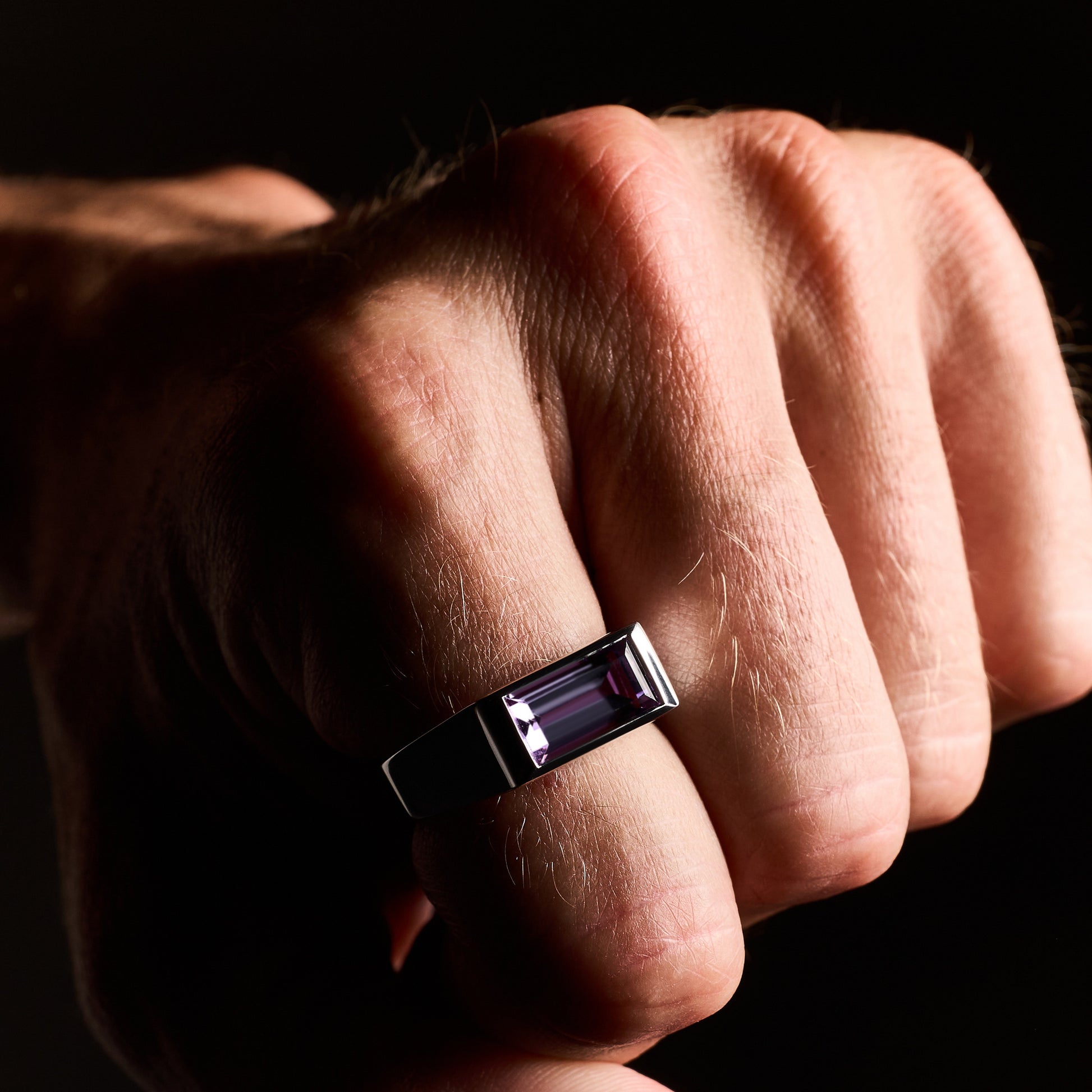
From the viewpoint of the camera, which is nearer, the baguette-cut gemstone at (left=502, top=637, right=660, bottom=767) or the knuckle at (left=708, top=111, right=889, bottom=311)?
the baguette-cut gemstone at (left=502, top=637, right=660, bottom=767)

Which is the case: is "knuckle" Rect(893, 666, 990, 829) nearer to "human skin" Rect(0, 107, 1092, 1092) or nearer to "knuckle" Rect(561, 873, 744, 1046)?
"human skin" Rect(0, 107, 1092, 1092)

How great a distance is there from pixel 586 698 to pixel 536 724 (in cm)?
4

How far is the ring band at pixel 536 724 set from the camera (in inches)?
20.6

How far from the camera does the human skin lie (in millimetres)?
560

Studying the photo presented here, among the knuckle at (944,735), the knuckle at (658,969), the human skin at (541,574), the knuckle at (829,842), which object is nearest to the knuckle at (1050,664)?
the human skin at (541,574)

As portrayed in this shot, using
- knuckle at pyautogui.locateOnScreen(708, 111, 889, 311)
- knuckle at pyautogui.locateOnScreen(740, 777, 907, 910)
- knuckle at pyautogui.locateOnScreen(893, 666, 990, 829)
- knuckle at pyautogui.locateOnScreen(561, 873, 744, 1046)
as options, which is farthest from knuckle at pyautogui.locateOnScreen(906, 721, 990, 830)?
knuckle at pyautogui.locateOnScreen(708, 111, 889, 311)

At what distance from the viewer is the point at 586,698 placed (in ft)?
1.77

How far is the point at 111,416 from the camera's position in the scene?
0.92m

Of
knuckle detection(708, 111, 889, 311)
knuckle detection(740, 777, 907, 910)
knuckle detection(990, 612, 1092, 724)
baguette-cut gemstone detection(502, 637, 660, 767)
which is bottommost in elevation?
knuckle detection(990, 612, 1092, 724)

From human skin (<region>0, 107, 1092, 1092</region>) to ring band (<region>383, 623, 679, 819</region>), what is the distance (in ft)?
0.06

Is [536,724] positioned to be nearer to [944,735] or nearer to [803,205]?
[944,735]

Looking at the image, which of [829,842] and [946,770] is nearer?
[829,842]

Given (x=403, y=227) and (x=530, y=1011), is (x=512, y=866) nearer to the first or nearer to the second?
(x=530, y=1011)

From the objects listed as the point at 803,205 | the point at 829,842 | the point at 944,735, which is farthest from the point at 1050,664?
the point at 803,205
